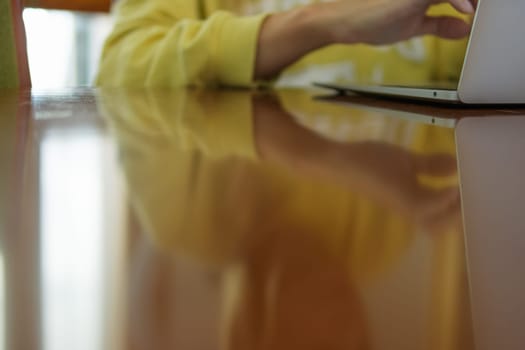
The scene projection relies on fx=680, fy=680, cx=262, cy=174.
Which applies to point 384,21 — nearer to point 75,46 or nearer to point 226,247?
point 226,247

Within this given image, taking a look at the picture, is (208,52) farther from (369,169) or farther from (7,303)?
(7,303)

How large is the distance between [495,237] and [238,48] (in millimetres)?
740

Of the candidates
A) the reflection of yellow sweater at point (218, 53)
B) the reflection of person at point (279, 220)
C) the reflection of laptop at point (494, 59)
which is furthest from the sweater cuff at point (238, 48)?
the reflection of person at point (279, 220)

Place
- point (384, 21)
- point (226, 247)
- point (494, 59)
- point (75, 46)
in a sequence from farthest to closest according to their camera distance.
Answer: point (75, 46)
point (384, 21)
point (494, 59)
point (226, 247)

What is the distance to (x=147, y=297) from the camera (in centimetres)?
11

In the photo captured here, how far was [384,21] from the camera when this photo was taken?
2.61 ft

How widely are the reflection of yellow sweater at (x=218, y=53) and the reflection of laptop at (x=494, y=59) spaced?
0.71 ft

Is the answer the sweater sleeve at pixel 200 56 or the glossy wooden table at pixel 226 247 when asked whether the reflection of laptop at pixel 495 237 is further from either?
the sweater sleeve at pixel 200 56

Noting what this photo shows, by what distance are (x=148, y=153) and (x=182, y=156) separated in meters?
0.01

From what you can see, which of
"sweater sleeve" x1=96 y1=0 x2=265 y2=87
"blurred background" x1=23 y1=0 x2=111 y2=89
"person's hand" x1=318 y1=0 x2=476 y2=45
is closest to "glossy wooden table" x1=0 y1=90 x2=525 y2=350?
"person's hand" x1=318 y1=0 x2=476 y2=45

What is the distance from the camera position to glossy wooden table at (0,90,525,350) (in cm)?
Answer: 10

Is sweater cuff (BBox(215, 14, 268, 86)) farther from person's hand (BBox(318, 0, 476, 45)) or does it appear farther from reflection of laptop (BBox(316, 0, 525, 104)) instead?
reflection of laptop (BBox(316, 0, 525, 104))

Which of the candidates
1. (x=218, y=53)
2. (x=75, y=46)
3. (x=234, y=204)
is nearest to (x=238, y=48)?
(x=218, y=53)

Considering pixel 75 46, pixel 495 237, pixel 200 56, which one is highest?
pixel 75 46
